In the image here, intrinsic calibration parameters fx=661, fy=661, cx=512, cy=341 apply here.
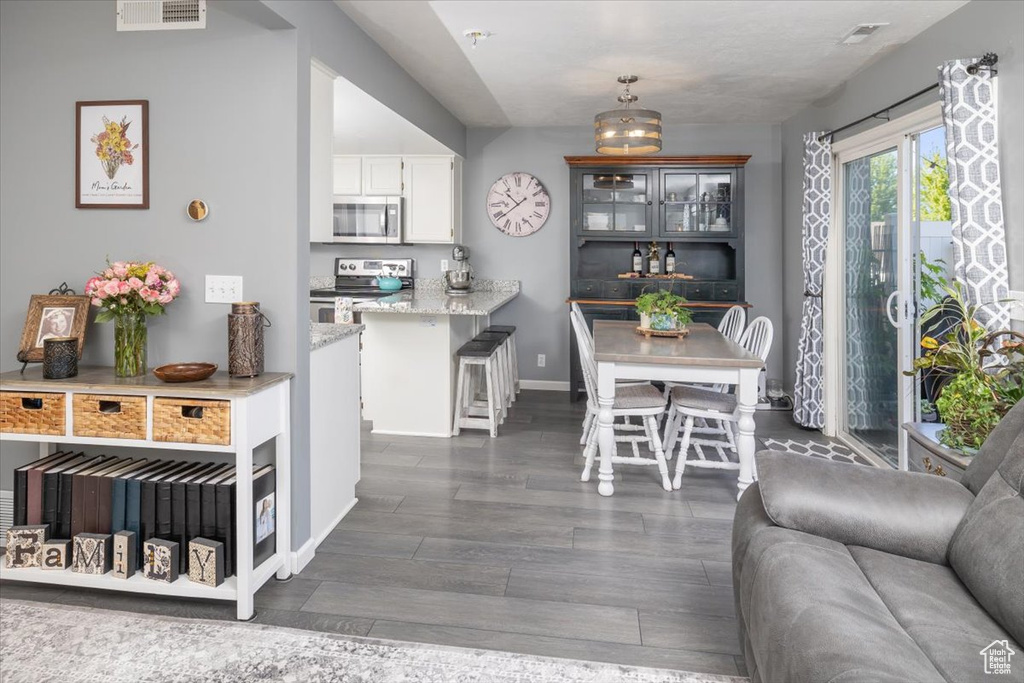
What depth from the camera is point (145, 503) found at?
2.39m

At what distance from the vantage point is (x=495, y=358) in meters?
4.86

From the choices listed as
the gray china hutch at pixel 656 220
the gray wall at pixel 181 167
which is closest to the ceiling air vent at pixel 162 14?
the gray wall at pixel 181 167

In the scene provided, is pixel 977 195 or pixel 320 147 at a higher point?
pixel 320 147

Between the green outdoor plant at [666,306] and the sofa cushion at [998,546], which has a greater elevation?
the green outdoor plant at [666,306]

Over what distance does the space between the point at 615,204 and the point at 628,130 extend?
217 cm

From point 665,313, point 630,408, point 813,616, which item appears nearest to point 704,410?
point 630,408

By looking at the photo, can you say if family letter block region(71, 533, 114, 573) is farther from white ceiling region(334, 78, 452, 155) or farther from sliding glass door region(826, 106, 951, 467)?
sliding glass door region(826, 106, 951, 467)

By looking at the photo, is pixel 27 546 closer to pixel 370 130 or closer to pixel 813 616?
pixel 813 616

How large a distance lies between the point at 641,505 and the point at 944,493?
1.69 m

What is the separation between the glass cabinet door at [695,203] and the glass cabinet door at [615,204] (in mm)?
200

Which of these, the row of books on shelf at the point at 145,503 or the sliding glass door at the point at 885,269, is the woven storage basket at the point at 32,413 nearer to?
the row of books on shelf at the point at 145,503

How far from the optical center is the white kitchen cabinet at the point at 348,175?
582 cm

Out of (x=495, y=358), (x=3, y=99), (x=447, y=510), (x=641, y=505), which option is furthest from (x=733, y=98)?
(x=3, y=99)

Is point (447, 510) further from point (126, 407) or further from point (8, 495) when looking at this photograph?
point (8, 495)
